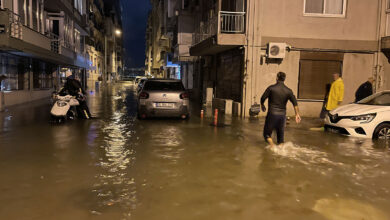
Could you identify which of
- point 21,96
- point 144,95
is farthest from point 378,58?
point 21,96

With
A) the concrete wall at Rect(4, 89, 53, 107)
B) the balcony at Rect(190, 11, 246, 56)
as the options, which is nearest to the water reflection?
the balcony at Rect(190, 11, 246, 56)

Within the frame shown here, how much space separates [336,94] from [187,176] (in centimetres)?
723

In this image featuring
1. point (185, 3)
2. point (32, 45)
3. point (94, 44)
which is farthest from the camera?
point (94, 44)

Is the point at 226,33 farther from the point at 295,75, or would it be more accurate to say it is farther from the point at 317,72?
the point at 317,72

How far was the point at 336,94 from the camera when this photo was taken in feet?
35.9

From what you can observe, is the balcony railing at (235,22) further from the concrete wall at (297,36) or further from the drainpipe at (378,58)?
the drainpipe at (378,58)

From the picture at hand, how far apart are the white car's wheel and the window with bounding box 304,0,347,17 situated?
682 centimetres

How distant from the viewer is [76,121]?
1234cm

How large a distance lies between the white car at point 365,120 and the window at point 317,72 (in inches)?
178

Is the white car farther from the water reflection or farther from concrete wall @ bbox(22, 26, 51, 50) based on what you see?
concrete wall @ bbox(22, 26, 51, 50)

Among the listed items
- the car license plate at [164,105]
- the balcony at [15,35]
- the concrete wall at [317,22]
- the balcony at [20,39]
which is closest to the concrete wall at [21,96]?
the balcony at [20,39]

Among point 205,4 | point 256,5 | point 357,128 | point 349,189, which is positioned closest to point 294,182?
point 349,189

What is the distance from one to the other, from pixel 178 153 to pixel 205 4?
19.1 m

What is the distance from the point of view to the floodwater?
4289 mm
